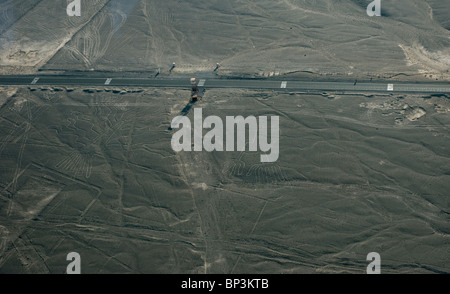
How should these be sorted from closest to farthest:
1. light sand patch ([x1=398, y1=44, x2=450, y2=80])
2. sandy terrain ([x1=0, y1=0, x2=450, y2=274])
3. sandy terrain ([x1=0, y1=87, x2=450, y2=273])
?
sandy terrain ([x1=0, y1=87, x2=450, y2=273]) → sandy terrain ([x1=0, y1=0, x2=450, y2=274]) → light sand patch ([x1=398, y1=44, x2=450, y2=80])

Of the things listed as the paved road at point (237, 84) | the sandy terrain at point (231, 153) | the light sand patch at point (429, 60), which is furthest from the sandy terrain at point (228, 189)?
the light sand patch at point (429, 60)

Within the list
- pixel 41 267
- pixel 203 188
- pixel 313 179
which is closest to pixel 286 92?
pixel 313 179

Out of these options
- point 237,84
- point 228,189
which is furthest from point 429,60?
point 228,189

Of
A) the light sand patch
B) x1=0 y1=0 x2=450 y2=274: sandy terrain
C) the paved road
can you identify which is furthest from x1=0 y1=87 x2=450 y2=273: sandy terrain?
the light sand patch

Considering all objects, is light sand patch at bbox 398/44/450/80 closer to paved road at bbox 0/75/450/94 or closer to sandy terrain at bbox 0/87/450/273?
paved road at bbox 0/75/450/94

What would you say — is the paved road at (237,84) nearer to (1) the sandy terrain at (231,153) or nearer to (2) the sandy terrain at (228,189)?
(1) the sandy terrain at (231,153)
